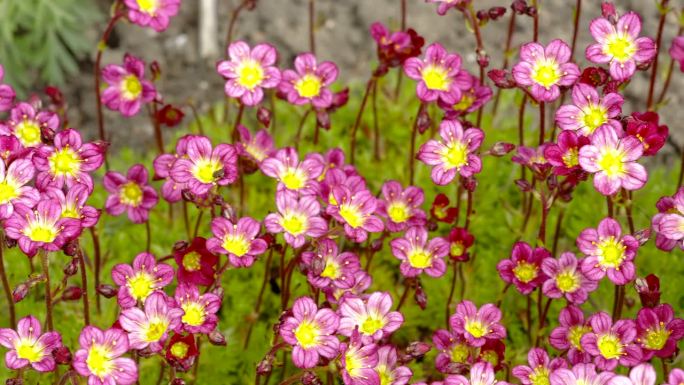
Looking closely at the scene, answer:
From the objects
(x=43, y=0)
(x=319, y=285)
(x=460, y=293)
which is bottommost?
(x=460, y=293)

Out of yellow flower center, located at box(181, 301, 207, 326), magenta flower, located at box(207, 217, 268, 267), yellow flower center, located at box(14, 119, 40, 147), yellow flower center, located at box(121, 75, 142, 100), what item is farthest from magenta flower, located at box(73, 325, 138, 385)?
yellow flower center, located at box(121, 75, 142, 100)

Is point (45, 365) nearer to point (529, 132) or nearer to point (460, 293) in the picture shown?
point (460, 293)

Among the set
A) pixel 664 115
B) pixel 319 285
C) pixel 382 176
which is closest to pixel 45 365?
pixel 319 285

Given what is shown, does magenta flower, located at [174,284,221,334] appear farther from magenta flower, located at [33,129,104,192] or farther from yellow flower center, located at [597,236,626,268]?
yellow flower center, located at [597,236,626,268]

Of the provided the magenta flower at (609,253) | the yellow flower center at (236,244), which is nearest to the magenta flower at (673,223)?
the magenta flower at (609,253)

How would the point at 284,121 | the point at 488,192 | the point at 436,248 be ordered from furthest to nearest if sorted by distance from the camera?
1. the point at 284,121
2. the point at 488,192
3. the point at 436,248

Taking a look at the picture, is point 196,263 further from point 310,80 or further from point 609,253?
point 609,253

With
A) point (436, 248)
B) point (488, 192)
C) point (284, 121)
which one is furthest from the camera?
point (284, 121)
